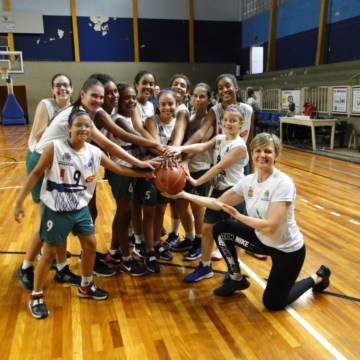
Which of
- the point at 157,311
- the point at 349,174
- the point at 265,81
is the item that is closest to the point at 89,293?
the point at 157,311

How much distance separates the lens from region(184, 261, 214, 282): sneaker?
9.21 feet

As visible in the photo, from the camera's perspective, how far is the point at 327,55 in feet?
33.6

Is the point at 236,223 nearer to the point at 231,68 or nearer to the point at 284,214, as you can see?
the point at 284,214

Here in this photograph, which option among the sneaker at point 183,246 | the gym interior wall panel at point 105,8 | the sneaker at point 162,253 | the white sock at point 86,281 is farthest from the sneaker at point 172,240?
the gym interior wall panel at point 105,8

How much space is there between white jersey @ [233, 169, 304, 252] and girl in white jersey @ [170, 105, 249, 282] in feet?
1.19

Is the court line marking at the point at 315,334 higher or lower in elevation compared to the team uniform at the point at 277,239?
lower

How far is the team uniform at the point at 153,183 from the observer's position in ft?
9.35

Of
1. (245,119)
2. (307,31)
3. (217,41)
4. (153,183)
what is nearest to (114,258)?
(153,183)

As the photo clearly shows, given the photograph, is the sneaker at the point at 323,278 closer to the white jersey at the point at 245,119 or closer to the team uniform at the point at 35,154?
the white jersey at the point at 245,119

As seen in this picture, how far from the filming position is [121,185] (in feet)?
9.10

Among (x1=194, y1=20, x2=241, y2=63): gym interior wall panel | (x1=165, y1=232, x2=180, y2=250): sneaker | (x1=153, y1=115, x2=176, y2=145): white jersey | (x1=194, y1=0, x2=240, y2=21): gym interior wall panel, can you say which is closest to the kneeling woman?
(x1=153, y1=115, x2=176, y2=145): white jersey

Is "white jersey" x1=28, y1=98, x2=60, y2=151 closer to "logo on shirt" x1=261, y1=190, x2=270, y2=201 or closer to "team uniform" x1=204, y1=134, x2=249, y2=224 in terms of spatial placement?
"team uniform" x1=204, y1=134, x2=249, y2=224

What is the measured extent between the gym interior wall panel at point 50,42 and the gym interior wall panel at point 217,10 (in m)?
5.34

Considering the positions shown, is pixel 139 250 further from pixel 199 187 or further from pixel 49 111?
pixel 49 111
